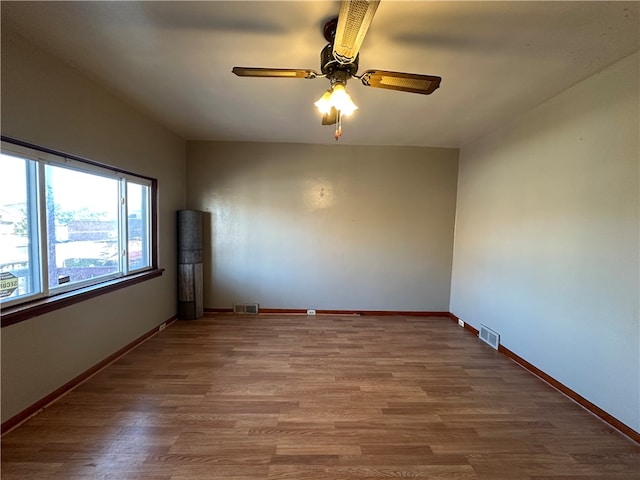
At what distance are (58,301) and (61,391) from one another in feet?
2.34

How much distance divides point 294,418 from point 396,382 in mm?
978

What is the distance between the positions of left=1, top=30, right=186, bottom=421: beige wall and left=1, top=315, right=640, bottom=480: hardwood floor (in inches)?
9.3

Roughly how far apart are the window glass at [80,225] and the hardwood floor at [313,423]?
3.10ft

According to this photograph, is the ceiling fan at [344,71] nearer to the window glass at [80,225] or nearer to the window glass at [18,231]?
the window glass at [18,231]

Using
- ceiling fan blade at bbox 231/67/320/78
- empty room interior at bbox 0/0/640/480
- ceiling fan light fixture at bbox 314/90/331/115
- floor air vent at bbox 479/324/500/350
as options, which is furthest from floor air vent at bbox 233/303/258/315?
ceiling fan blade at bbox 231/67/320/78

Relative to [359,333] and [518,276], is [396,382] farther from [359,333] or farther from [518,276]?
[518,276]

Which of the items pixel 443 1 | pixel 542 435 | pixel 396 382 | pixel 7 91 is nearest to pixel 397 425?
pixel 396 382

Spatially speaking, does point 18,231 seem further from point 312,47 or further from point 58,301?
point 312,47

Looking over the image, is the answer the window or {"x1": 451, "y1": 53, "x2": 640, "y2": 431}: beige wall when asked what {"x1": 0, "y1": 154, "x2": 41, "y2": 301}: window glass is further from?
{"x1": 451, "y1": 53, "x2": 640, "y2": 431}: beige wall

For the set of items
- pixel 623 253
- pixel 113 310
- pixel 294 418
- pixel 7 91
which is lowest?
pixel 294 418

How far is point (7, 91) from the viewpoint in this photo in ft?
5.63

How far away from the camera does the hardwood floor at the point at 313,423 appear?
1587mm

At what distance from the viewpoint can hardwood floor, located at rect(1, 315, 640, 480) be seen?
1.59 metres

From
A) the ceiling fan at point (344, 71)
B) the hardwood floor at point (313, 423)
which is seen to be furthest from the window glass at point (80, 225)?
the ceiling fan at point (344, 71)
